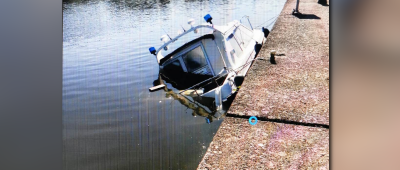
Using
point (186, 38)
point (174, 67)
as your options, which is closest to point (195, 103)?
point (174, 67)

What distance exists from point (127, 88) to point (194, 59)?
498mm

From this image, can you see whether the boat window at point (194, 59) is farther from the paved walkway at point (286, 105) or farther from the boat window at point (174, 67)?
the paved walkway at point (286, 105)

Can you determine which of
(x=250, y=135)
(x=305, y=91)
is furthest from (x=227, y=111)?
(x=305, y=91)

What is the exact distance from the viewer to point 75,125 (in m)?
2.22

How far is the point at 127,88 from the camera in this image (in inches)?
85.7

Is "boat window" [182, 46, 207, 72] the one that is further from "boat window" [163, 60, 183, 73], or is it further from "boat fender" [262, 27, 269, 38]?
"boat fender" [262, 27, 269, 38]

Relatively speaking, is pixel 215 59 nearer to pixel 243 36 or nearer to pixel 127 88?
pixel 243 36

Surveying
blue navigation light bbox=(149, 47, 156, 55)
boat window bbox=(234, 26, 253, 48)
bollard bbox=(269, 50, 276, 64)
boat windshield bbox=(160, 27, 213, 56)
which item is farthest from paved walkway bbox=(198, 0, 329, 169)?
blue navigation light bbox=(149, 47, 156, 55)
